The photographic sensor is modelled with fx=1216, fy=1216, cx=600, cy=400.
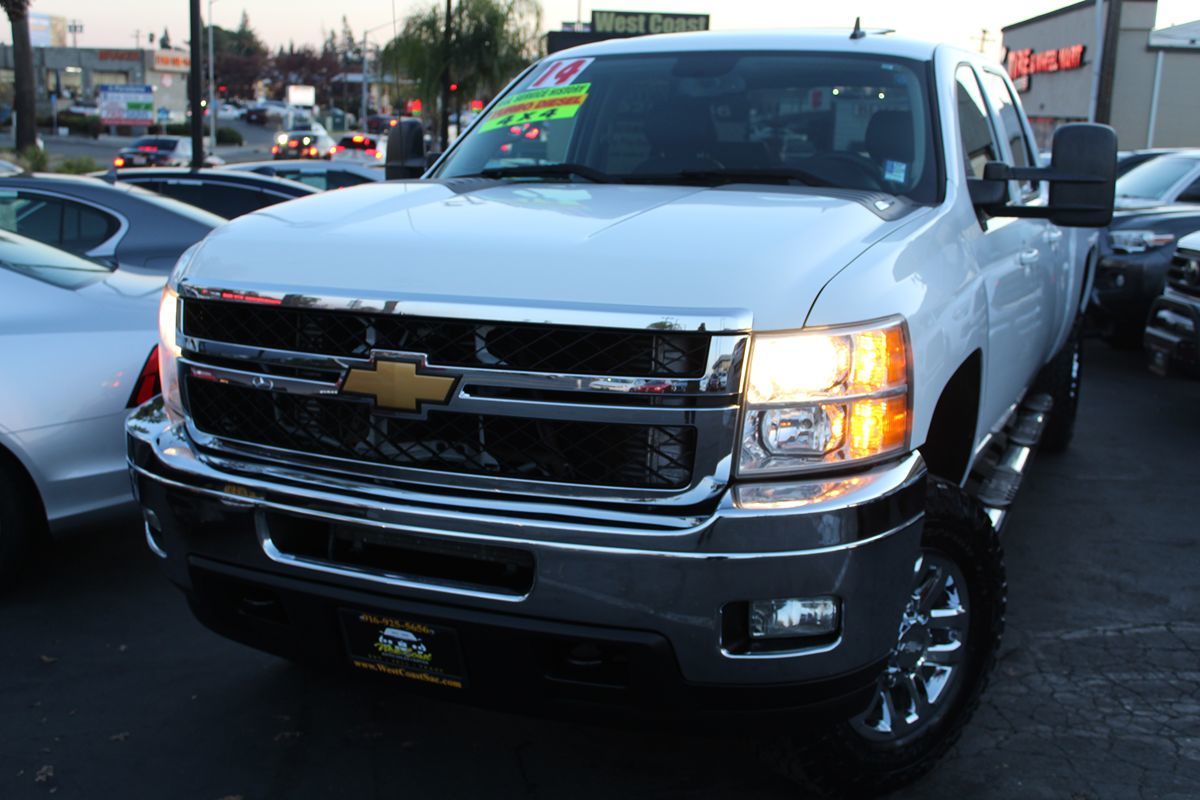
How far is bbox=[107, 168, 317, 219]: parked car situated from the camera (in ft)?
31.6

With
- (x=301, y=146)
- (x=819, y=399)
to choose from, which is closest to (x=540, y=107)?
(x=819, y=399)

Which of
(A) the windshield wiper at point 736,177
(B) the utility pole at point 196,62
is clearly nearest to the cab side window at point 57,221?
(A) the windshield wiper at point 736,177

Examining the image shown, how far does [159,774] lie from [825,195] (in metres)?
2.46

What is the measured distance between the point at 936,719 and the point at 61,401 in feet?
10.5

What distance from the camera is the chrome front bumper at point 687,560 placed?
2500 mm

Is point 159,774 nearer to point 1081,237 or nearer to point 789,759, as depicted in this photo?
point 789,759

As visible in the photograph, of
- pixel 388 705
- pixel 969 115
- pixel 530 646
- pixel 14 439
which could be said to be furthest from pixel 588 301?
pixel 14 439

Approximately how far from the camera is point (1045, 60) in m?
46.7

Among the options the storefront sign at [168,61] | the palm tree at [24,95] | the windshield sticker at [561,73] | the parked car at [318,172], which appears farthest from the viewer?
the storefront sign at [168,61]

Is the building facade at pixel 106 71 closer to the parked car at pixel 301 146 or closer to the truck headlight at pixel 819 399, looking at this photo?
the parked car at pixel 301 146

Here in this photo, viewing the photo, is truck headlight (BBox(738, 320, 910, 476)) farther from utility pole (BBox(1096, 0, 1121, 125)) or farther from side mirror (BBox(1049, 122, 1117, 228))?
utility pole (BBox(1096, 0, 1121, 125))

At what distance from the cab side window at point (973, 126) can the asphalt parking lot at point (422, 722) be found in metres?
1.72

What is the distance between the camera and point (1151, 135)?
38875mm

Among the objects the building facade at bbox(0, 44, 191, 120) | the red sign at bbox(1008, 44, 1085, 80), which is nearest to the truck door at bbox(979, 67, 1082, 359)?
the red sign at bbox(1008, 44, 1085, 80)
